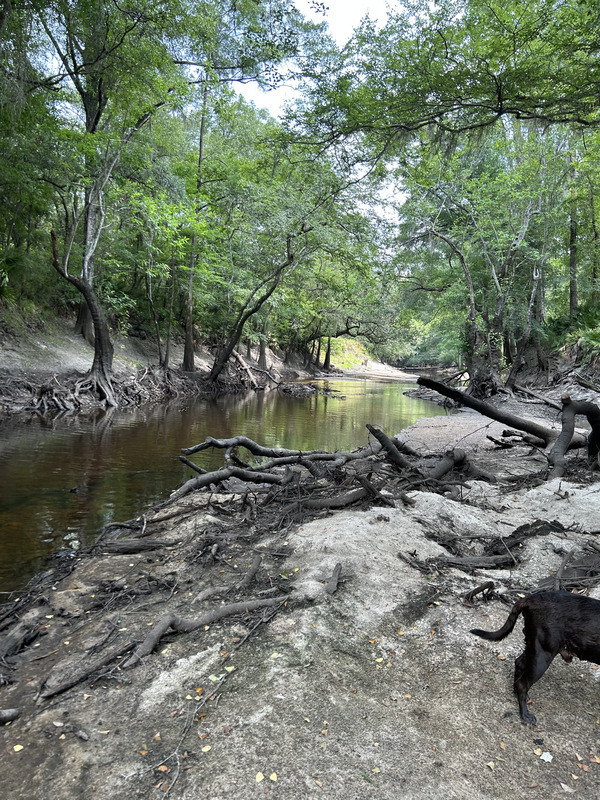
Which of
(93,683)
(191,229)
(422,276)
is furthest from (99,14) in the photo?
(422,276)

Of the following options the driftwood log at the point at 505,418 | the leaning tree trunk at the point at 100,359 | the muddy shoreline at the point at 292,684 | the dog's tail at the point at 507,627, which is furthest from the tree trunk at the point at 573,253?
the dog's tail at the point at 507,627

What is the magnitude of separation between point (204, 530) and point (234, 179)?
18.7 metres

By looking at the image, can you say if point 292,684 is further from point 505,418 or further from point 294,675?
point 505,418

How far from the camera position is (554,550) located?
13.6 ft

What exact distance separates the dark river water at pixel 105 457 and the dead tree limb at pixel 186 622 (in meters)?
2.13

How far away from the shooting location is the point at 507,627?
264 centimetres

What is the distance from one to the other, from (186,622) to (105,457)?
284 inches

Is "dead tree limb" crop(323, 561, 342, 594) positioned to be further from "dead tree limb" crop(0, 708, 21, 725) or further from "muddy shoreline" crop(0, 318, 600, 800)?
"dead tree limb" crop(0, 708, 21, 725)

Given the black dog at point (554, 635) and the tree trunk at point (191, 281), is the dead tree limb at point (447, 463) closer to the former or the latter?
the black dog at point (554, 635)

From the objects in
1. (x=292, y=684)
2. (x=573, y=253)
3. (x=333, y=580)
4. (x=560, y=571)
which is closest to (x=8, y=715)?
(x=292, y=684)

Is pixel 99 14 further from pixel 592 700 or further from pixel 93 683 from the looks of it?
pixel 592 700

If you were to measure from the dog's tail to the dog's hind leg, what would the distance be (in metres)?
0.17

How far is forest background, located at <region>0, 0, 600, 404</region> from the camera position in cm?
543

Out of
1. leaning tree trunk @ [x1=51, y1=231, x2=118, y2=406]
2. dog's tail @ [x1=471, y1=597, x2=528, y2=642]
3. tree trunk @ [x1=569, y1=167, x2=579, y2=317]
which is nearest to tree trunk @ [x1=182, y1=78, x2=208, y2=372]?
leaning tree trunk @ [x1=51, y1=231, x2=118, y2=406]
